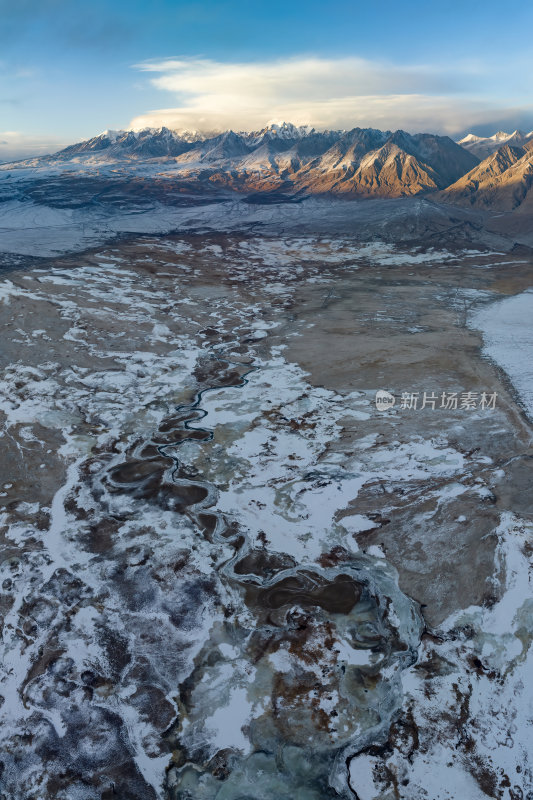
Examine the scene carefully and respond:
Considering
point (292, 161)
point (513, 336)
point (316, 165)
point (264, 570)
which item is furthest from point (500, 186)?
point (264, 570)

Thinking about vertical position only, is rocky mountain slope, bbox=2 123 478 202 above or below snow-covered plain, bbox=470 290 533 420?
above

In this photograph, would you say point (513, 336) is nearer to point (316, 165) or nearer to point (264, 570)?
point (264, 570)

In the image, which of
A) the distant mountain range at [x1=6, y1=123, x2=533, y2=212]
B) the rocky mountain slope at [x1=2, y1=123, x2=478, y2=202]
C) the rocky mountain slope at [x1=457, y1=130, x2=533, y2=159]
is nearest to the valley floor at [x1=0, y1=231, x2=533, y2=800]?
the distant mountain range at [x1=6, y1=123, x2=533, y2=212]

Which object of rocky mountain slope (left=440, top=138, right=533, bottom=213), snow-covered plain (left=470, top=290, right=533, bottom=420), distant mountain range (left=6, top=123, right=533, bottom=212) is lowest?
snow-covered plain (left=470, top=290, right=533, bottom=420)

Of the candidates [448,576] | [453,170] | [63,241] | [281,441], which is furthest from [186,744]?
[453,170]

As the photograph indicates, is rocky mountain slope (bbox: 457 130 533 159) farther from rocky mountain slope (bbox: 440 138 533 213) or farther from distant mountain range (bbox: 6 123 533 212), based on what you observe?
rocky mountain slope (bbox: 440 138 533 213)

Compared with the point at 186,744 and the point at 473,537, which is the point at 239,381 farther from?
the point at 186,744

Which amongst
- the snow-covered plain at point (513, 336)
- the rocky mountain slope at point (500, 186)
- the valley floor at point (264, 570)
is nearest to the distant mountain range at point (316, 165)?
the rocky mountain slope at point (500, 186)
